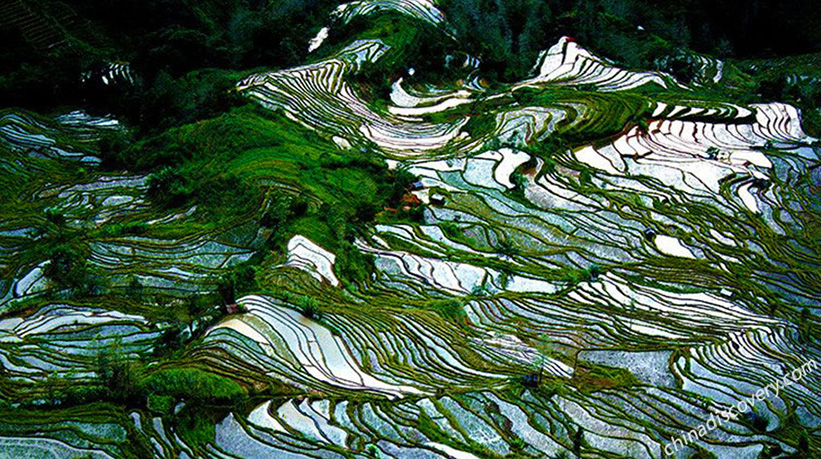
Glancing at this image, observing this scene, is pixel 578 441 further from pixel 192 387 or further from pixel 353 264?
pixel 353 264

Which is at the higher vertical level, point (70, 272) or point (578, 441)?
point (70, 272)

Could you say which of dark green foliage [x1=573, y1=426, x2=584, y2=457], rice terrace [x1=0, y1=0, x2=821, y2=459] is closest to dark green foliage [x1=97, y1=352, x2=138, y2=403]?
rice terrace [x1=0, y1=0, x2=821, y2=459]

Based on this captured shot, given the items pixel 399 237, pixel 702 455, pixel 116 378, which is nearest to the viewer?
pixel 702 455

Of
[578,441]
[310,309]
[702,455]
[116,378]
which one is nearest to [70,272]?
[116,378]

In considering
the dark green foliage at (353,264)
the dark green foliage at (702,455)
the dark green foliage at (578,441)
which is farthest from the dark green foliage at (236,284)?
the dark green foliage at (702,455)

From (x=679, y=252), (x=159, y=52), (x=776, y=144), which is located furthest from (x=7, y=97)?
(x=776, y=144)

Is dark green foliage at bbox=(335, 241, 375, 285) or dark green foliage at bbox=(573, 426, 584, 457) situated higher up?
dark green foliage at bbox=(335, 241, 375, 285)

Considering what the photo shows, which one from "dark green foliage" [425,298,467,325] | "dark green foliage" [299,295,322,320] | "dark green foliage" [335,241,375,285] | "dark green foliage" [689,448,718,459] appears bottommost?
"dark green foliage" [689,448,718,459]

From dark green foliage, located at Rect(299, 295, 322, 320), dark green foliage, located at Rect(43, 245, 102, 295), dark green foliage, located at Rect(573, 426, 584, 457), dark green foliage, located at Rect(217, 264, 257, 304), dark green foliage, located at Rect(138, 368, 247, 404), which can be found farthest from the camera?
dark green foliage, located at Rect(43, 245, 102, 295)

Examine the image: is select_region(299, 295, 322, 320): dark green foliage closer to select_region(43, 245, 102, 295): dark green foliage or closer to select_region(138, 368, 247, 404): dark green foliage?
select_region(138, 368, 247, 404): dark green foliage

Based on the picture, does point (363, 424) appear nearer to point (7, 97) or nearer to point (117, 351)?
point (117, 351)
